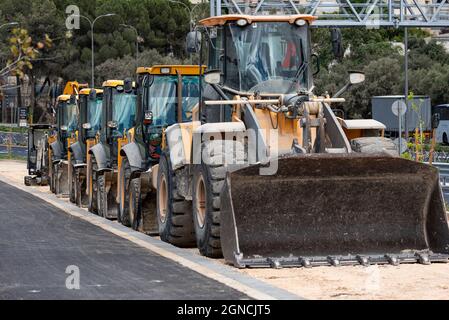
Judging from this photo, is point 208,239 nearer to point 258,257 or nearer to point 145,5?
point 258,257

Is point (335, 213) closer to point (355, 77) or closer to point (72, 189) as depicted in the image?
point (355, 77)

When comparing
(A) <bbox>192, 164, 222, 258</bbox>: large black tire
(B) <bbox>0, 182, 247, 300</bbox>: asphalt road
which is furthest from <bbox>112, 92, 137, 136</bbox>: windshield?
(A) <bbox>192, 164, 222, 258</bbox>: large black tire

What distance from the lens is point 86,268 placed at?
15.7 m

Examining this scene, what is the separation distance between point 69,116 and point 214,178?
57.7 feet

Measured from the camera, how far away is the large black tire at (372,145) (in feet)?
57.8

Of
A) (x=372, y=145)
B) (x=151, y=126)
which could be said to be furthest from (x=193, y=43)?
(x=151, y=126)

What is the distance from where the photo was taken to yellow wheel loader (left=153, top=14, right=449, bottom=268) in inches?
630

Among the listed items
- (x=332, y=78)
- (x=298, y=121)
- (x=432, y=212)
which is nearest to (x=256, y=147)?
(x=298, y=121)

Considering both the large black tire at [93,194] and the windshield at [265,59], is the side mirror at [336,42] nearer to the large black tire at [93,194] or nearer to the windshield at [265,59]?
the windshield at [265,59]

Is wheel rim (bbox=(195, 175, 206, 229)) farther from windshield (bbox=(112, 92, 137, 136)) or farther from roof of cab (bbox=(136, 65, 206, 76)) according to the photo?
windshield (bbox=(112, 92, 137, 136))

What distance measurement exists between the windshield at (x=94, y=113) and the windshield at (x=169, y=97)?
657 cm

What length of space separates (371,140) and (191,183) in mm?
2664

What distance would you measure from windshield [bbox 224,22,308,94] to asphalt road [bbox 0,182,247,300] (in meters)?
2.83

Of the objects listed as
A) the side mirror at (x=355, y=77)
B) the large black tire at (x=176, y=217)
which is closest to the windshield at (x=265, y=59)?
the side mirror at (x=355, y=77)
